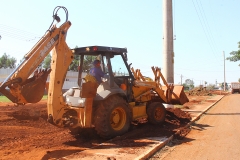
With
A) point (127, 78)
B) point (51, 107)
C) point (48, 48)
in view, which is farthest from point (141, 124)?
point (48, 48)

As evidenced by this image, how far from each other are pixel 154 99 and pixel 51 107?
5315 millimetres

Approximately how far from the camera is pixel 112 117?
7.16m

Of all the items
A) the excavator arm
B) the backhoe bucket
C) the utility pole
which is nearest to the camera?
the excavator arm

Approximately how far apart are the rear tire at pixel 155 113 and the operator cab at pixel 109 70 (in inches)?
47.0

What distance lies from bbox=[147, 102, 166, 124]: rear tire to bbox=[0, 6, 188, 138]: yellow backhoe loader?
563 millimetres

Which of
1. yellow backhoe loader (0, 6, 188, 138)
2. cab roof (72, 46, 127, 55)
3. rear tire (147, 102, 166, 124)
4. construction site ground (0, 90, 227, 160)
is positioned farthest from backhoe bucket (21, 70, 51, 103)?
rear tire (147, 102, 166, 124)

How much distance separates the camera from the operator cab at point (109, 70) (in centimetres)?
729

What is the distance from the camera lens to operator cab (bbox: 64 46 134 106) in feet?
23.9

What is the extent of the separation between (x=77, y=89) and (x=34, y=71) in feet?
5.45

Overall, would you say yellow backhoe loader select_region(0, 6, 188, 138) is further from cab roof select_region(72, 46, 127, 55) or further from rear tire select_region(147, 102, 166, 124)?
rear tire select_region(147, 102, 166, 124)

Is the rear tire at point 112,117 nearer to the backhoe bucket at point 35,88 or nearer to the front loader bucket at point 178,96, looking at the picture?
the backhoe bucket at point 35,88

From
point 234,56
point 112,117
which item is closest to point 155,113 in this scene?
point 112,117

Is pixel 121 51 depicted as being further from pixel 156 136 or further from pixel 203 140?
pixel 203 140

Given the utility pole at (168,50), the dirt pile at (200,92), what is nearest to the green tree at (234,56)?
the dirt pile at (200,92)
